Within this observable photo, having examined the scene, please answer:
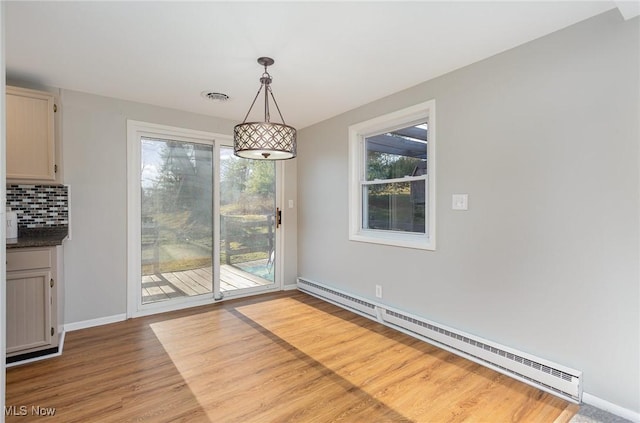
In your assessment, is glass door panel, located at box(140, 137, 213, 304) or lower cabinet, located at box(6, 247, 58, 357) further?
glass door panel, located at box(140, 137, 213, 304)

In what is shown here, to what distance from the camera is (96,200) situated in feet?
10.4

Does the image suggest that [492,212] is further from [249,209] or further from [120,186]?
[120,186]

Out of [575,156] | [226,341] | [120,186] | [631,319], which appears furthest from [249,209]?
[631,319]

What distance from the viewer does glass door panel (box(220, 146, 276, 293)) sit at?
403cm

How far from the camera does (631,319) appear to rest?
69.6 inches

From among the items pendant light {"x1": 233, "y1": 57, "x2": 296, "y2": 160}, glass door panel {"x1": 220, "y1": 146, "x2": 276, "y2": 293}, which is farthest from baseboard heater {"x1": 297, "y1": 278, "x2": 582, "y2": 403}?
pendant light {"x1": 233, "y1": 57, "x2": 296, "y2": 160}

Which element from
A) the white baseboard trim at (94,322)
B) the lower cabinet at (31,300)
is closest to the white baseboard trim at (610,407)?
the lower cabinet at (31,300)

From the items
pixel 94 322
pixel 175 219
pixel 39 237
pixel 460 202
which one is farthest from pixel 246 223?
pixel 460 202

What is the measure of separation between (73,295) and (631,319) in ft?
14.3

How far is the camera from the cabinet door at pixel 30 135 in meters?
2.54

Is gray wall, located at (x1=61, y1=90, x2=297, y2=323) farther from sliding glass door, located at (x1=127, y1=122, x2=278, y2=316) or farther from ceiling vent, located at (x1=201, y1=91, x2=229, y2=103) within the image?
ceiling vent, located at (x1=201, y1=91, x2=229, y2=103)

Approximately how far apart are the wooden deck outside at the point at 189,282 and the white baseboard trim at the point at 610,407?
349 cm

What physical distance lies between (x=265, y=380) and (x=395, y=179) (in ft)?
7.11

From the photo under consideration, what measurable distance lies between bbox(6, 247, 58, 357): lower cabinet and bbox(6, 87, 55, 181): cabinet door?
725 millimetres
